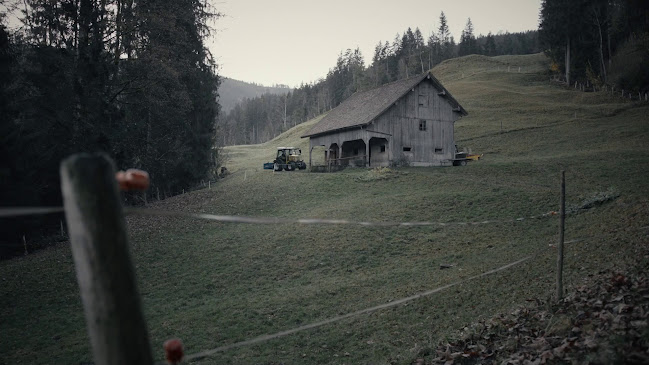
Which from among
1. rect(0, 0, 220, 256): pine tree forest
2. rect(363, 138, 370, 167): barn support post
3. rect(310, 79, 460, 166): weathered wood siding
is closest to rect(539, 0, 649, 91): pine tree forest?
rect(310, 79, 460, 166): weathered wood siding

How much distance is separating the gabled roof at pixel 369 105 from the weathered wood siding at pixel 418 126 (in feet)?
2.05

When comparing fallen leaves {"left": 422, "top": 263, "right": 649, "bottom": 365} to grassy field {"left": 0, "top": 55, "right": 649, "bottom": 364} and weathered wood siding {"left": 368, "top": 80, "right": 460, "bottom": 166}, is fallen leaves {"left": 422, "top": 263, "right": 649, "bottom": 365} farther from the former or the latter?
weathered wood siding {"left": 368, "top": 80, "right": 460, "bottom": 166}

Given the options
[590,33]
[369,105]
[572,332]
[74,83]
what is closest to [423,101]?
[369,105]

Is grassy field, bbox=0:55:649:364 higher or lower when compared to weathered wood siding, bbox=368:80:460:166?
lower

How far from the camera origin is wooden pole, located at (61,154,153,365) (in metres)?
2.14

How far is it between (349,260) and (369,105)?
81.1 ft

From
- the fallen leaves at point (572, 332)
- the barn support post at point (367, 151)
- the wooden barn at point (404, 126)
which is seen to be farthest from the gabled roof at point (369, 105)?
the fallen leaves at point (572, 332)

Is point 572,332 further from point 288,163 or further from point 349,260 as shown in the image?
point 288,163

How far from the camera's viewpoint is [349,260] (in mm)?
16391

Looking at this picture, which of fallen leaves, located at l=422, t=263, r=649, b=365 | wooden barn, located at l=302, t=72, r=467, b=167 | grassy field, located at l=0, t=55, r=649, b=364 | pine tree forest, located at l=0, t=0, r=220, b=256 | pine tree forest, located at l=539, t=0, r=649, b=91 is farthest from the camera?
pine tree forest, located at l=539, t=0, r=649, b=91

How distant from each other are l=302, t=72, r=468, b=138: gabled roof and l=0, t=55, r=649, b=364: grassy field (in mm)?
6267

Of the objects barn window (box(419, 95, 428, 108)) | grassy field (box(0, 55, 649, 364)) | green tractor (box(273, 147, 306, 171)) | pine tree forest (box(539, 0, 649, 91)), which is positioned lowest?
grassy field (box(0, 55, 649, 364))

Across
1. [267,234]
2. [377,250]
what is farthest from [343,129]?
[377,250]

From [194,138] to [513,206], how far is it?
2871 cm
